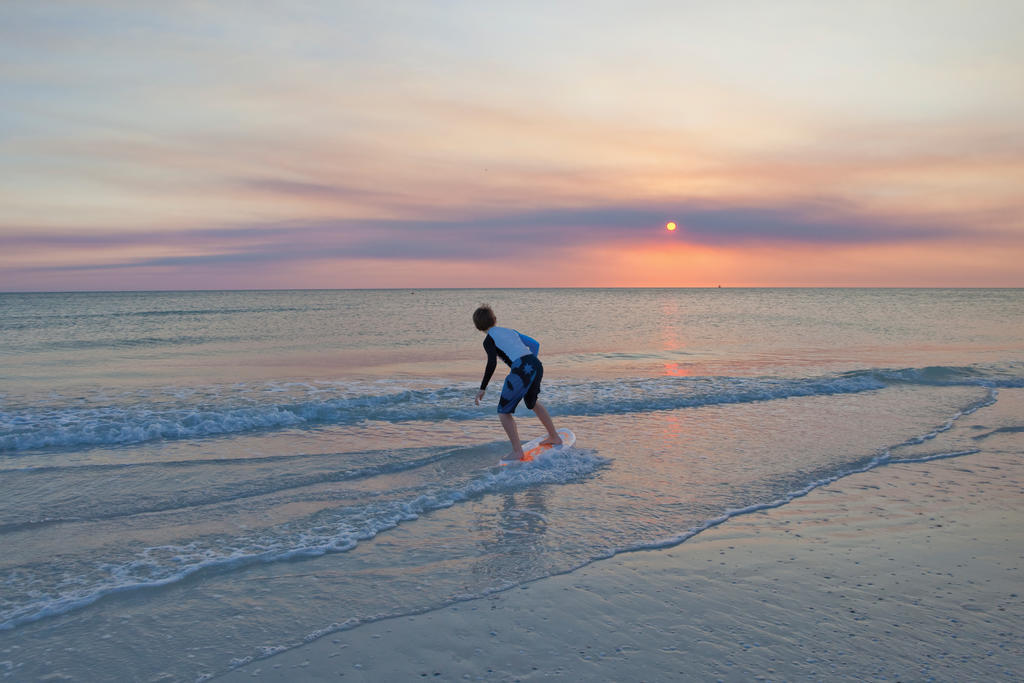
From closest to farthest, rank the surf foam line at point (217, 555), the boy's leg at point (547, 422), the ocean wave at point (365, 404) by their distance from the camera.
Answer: the surf foam line at point (217, 555) → the boy's leg at point (547, 422) → the ocean wave at point (365, 404)

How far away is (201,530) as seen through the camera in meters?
5.36

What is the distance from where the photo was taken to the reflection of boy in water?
24.7ft

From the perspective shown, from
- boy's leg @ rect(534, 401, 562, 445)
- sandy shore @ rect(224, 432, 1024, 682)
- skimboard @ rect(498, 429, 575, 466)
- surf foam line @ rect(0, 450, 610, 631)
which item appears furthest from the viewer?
boy's leg @ rect(534, 401, 562, 445)

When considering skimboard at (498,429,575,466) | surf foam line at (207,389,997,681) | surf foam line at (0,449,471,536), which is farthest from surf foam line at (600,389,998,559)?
surf foam line at (0,449,471,536)

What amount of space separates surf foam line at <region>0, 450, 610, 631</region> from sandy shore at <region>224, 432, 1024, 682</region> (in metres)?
1.45

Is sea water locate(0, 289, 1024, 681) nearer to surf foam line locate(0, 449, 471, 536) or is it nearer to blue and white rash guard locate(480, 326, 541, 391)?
surf foam line locate(0, 449, 471, 536)

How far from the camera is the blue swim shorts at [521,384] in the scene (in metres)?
7.59

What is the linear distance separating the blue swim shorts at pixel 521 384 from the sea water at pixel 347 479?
2.39 feet

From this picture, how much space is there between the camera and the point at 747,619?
3756 millimetres

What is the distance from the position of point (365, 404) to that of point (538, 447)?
4704 mm

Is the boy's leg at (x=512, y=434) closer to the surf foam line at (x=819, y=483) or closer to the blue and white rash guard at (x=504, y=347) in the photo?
the blue and white rash guard at (x=504, y=347)

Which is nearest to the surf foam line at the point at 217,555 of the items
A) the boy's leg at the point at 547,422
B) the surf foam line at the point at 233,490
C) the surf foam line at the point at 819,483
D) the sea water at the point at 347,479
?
the sea water at the point at 347,479

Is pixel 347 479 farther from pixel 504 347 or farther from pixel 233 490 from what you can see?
pixel 504 347

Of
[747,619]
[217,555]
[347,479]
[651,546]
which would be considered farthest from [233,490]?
[747,619]
